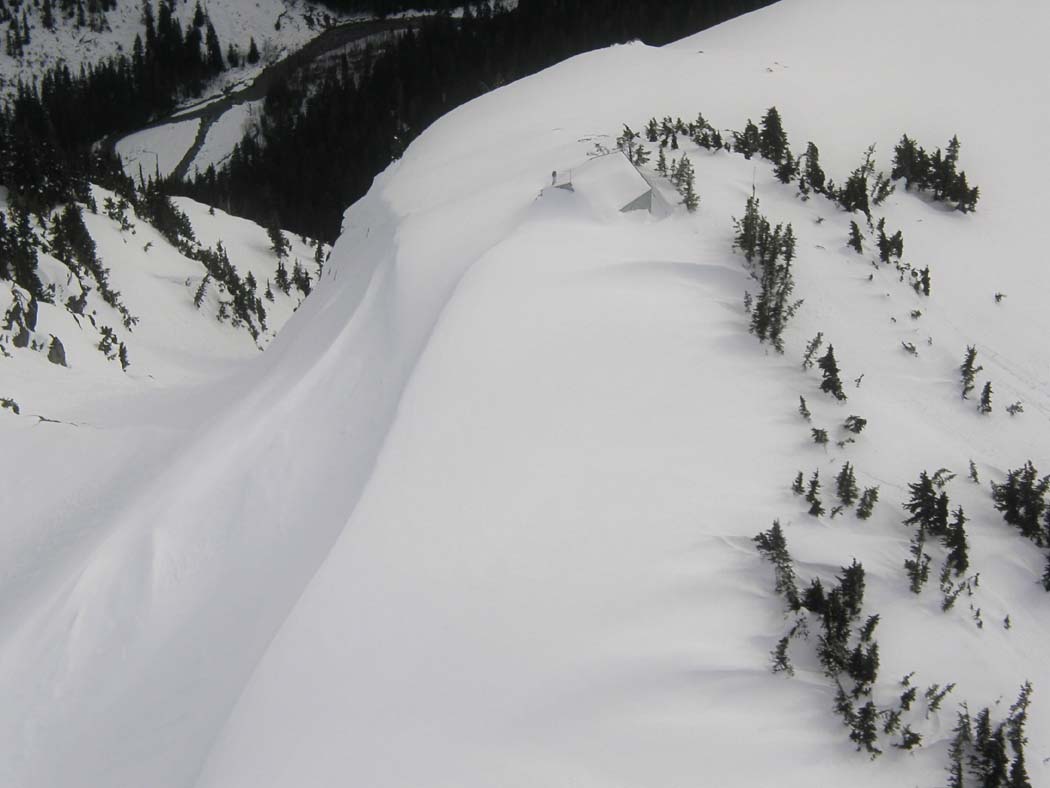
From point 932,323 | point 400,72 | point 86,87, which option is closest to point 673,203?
point 932,323

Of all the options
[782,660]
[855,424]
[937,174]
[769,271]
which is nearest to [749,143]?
[937,174]

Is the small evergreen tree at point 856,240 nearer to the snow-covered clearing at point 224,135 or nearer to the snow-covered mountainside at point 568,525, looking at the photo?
the snow-covered mountainside at point 568,525

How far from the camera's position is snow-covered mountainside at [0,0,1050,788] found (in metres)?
4.65

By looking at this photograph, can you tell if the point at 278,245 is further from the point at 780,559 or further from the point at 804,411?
the point at 780,559

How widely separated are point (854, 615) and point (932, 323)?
473cm

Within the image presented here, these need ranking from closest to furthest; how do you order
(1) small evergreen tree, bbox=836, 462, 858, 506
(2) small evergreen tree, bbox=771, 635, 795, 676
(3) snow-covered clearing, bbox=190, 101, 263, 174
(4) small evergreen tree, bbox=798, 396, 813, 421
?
(2) small evergreen tree, bbox=771, 635, 795, 676, (1) small evergreen tree, bbox=836, 462, 858, 506, (4) small evergreen tree, bbox=798, 396, 813, 421, (3) snow-covered clearing, bbox=190, 101, 263, 174

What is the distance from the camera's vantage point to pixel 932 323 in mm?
8453

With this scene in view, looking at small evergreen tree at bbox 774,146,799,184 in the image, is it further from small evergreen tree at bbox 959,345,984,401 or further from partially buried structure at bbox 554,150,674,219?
small evergreen tree at bbox 959,345,984,401

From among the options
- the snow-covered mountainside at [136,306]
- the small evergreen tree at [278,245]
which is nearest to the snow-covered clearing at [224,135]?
the snow-covered mountainside at [136,306]

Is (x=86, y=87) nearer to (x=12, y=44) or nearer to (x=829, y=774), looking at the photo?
(x=12, y=44)

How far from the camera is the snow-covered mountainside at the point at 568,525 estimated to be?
4.65 m

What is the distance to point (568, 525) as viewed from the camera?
5.95 meters

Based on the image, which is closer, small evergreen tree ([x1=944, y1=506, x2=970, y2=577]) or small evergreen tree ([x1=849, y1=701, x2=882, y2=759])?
small evergreen tree ([x1=849, y1=701, x2=882, y2=759])

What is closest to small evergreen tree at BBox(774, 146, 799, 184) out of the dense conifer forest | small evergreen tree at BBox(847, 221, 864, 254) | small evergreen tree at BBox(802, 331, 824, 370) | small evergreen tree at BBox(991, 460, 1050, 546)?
small evergreen tree at BBox(847, 221, 864, 254)
